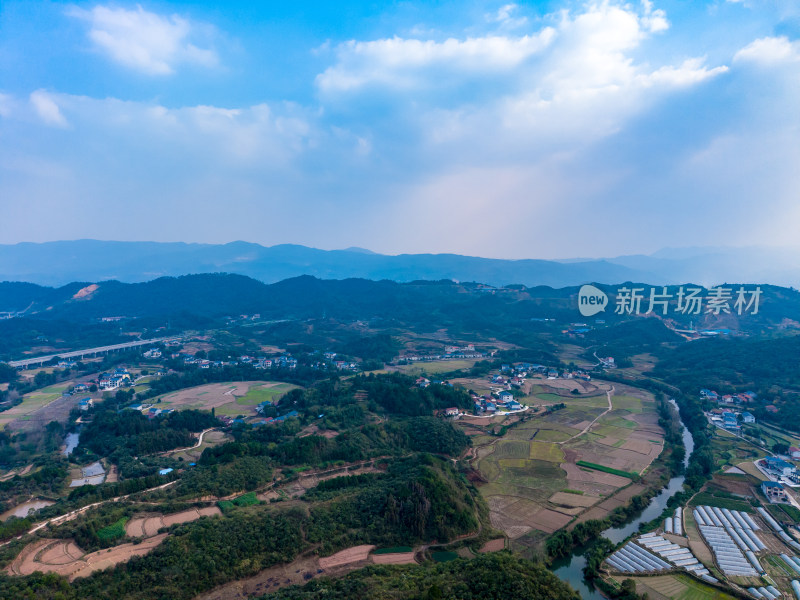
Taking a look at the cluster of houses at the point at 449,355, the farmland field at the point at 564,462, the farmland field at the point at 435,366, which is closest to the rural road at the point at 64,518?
the farmland field at the point at 564,462

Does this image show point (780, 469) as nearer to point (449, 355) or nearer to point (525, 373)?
point (525, 373)

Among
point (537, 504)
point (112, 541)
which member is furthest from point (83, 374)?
point (537, 504)

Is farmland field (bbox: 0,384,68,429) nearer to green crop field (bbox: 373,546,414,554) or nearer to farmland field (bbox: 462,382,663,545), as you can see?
green crop field (bbox: 373,546,414,554)

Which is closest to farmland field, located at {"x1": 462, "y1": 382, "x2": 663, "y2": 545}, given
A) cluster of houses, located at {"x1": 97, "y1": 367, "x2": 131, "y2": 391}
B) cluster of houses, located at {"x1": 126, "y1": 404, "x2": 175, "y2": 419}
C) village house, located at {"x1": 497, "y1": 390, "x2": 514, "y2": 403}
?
village house, located at {"x1": 497, "y1": 390, "x2": 514, "y2": 403}

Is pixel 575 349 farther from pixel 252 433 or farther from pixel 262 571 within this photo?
pixel 262 571

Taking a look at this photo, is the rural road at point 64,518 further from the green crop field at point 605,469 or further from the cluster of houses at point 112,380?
the cluster of houses at point 112,380

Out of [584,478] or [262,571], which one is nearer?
[262,571]
